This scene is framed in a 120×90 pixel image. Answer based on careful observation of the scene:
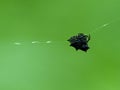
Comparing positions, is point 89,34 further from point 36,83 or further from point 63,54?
point 36,83

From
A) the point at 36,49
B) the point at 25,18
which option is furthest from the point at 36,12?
the point at 36,49

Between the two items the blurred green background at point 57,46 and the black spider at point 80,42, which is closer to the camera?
the black spider at point 80,42

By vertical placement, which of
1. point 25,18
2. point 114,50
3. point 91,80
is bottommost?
point 91,80

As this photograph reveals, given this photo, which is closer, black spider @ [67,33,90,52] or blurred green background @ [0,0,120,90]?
black spider @ [67,33,90,52]

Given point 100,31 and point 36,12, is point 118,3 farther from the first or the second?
point 36,12

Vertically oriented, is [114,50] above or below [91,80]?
above
